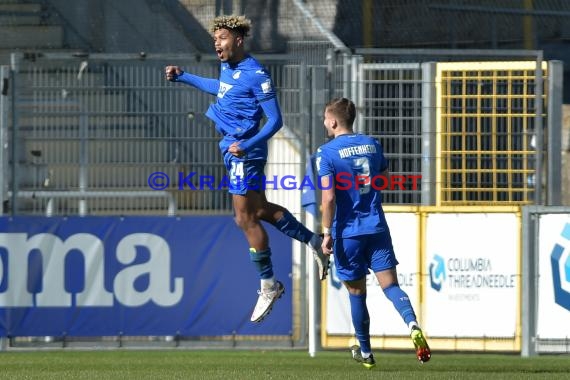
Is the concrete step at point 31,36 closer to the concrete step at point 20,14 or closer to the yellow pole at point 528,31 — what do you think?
the concrete step at point 20,14

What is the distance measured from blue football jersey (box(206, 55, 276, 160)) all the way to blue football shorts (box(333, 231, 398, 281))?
3.13 ft

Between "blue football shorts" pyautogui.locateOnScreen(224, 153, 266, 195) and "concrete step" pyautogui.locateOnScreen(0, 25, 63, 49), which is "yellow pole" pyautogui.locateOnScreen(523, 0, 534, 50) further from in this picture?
"blue football shorts" pyautogui.locateOnScreen(224, 153, 266, 195)

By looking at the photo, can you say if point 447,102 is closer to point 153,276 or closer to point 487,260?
point 487,260

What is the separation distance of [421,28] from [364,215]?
8.06 metres

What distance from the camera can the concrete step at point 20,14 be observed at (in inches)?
693

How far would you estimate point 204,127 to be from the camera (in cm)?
1389

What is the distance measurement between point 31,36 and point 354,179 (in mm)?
8459

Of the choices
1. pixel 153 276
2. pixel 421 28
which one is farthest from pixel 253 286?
pixel 421 28

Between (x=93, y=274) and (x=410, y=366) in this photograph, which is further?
(x=93, y=274)

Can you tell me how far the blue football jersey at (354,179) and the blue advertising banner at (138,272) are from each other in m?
3.48

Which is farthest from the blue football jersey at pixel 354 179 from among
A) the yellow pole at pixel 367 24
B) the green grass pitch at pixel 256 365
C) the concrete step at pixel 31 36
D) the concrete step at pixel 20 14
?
the concrete step at pixel 20 14

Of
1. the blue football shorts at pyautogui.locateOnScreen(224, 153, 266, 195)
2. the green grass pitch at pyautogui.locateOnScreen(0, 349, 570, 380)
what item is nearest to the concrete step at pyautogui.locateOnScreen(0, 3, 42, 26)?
the green grass pitch at pyautogui.locateOnScreen(0, 349, 570, 380)

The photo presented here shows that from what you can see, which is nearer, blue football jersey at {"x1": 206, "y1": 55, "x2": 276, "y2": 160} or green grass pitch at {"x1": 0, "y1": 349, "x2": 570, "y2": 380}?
green grass pitch at {"x1": 0, "y1": 349, "x2": 570, "y2": 380}

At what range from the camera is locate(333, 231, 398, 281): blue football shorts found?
33.8 ft
